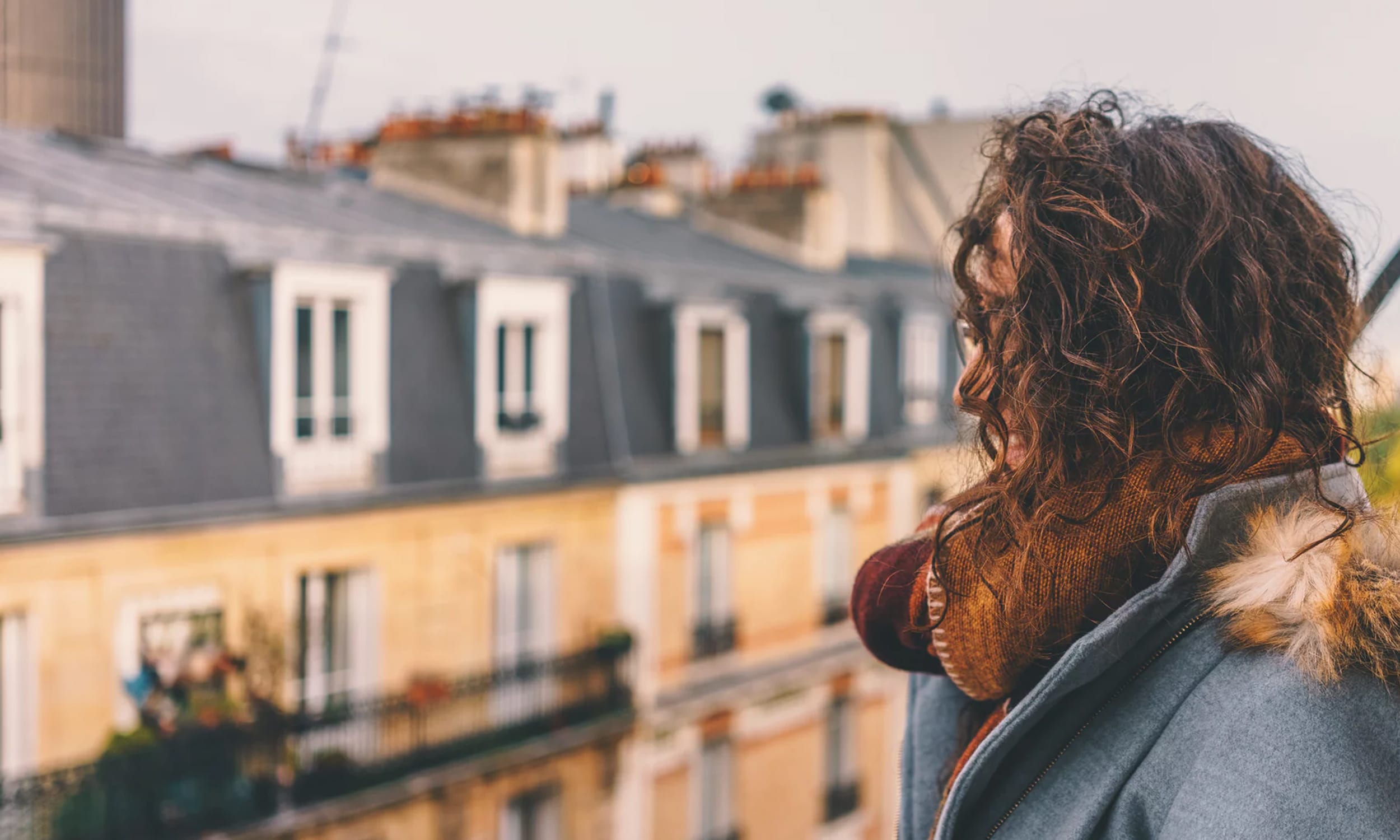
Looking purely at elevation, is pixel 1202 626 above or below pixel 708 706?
above

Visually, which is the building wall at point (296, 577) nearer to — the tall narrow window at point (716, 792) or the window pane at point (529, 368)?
the window pane at point (529, 368)

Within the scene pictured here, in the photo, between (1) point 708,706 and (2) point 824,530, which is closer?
(1) point 708,706

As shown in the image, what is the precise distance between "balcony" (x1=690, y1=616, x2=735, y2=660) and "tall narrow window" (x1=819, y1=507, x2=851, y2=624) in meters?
1.77

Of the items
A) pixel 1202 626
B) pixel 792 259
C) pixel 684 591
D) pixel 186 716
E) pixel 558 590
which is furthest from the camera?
pixel 792 259

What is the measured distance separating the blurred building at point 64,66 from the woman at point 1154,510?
8916 mm

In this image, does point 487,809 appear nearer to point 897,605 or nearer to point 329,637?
point 329,637

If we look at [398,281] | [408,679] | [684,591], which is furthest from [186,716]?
[684,591]

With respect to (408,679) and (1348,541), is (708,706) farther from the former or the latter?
(1348,541)

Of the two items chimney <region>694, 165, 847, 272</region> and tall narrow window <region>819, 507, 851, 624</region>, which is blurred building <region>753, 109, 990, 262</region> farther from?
tall narrow window <region>819, 507, 851, 624</region>

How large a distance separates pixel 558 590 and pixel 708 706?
2509 millimetres

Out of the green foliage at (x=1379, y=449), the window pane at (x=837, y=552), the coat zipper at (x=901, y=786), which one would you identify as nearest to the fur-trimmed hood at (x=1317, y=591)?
the green foliage at (x=1379, y=449)

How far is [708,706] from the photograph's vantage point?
13.7 meters

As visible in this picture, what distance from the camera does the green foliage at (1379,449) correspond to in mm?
1666

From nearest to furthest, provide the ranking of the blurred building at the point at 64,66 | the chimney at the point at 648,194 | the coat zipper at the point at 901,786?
the coat zipper at the point at 901,786 < the blurred building at the point at 64,66 < the chimney at the point at 648,194
